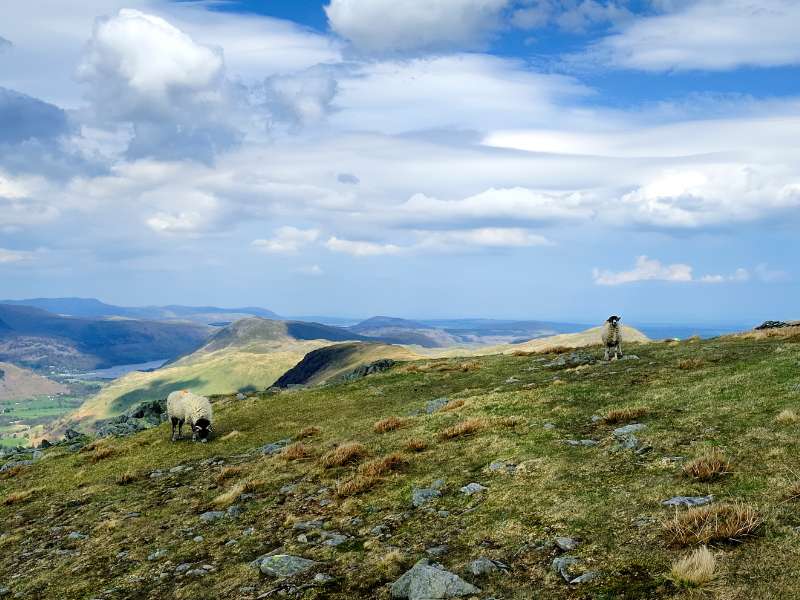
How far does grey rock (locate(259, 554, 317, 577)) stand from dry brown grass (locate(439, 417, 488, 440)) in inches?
338

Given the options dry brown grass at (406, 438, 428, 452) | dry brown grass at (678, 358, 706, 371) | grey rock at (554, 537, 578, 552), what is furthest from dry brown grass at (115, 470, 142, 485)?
dry brown grass at (678, 358, 706, 371)

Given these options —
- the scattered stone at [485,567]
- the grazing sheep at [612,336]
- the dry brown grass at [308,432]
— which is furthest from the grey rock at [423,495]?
the grazing sheep at [612,336]

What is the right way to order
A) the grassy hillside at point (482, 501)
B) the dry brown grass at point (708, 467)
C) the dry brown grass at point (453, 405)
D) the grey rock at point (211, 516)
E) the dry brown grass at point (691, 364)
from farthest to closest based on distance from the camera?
1. the dry brown grass at point (691, 364)
2. the dry brown grass at point (453, 405)
3. the grey rock at point (211, 516)
4. the dry brown grass at point (708, 467)
5. the grassy hillside at point (482, 501)

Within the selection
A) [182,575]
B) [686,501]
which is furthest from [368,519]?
[686,501]

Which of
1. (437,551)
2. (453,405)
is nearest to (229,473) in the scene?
(453,405)

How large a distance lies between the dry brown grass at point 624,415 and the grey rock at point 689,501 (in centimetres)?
678

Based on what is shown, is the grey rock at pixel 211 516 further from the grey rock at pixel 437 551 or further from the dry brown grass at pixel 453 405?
the dry brown grass at pixel 453 405

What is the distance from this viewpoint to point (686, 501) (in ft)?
33.9

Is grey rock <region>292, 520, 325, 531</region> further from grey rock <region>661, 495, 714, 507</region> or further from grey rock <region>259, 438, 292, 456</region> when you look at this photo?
grey rock <region>259, 438, 292, 456</region>

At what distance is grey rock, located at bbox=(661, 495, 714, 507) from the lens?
10.2 metres

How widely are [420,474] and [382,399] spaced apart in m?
17.3

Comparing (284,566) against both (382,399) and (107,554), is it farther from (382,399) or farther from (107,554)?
(382,399)

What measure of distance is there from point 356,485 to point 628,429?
7.73m

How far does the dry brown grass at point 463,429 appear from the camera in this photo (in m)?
19.0
